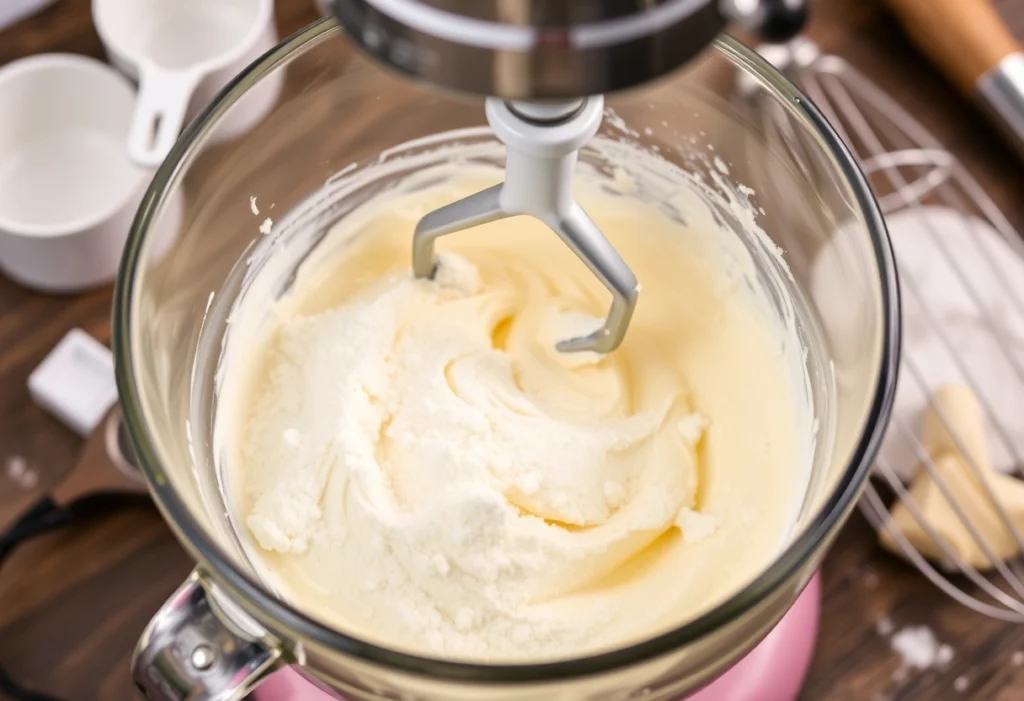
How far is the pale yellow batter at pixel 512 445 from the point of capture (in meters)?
0.58

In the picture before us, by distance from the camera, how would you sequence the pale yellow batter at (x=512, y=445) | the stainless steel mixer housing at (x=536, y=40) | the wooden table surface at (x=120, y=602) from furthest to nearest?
1. the wooden table surface at (x=120, y=602)
2. the pale yellow batter at (x=512, y=445)
3. the stainless steel mixer housing at (x=536, y=40)

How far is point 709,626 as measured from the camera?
480mm

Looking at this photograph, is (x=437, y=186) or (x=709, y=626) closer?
(x=709, y=626)

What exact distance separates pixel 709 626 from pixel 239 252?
37 centimetres

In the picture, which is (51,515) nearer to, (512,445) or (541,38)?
(512,445)

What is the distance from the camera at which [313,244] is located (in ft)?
2.38

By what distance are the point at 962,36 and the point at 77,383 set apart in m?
0.76

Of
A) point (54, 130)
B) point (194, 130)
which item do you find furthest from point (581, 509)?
point (54, 130)

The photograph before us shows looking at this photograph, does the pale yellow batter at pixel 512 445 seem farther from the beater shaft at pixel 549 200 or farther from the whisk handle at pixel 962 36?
the whisk handle at pixel 962 36

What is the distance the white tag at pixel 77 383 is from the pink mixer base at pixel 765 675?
0.26 m

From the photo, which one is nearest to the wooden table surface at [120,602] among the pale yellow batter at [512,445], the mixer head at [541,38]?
the pale yellow batter at [512,445]

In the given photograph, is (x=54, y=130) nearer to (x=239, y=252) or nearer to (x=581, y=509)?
(x=239, y=252)

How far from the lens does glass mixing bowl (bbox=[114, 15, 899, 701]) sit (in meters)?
0.50

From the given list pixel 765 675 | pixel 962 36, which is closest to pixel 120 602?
pixel 765 675
